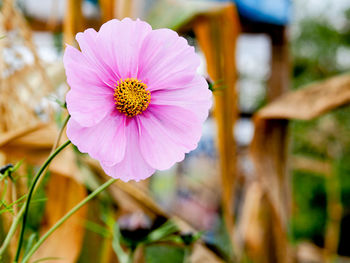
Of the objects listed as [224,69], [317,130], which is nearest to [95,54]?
Result: [224,69]

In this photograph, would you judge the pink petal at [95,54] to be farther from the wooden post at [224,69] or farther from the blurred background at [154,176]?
the wooden post at [224,69]

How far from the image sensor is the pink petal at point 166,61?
0.52 feet

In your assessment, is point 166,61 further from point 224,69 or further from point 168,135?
point 224,69

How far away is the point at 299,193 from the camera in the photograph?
5.10 feet

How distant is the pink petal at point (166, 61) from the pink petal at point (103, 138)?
2cm

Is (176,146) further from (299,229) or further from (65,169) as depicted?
(299,229)

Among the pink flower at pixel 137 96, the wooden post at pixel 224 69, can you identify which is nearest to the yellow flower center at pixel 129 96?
the pink flower at pixel 137 96

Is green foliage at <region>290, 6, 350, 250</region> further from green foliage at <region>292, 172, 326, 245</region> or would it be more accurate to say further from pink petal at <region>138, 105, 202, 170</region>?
pink petal at <region>138, 105, 202, 170</region>

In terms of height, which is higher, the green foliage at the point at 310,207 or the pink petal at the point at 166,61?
the pink petal at the point at 166,61

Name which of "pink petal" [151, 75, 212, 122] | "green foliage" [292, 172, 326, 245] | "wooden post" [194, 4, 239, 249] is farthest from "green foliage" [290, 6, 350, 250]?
"pink petal" [151, 75, 212, 122]

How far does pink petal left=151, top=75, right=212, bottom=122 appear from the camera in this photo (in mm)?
160

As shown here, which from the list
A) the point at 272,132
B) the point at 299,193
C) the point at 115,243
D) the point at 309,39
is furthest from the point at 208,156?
the point at 115,243

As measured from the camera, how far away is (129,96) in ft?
0.52

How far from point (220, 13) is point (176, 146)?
272 mm
